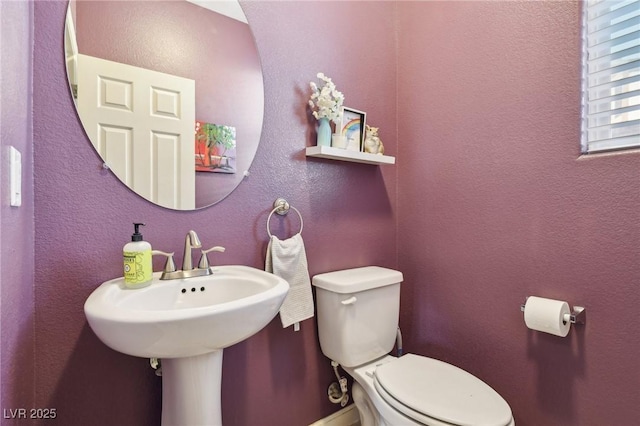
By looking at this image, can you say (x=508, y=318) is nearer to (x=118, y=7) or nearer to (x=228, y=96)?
(x=228, y=96)

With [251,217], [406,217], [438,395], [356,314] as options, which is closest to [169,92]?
[251,217]

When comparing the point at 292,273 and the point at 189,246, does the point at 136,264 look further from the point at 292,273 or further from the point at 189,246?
the point at 292,273

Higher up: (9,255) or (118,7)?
(118,7)

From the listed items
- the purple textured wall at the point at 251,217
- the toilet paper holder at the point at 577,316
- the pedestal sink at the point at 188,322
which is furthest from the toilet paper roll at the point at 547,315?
the pedestal sink at the point at 188,322

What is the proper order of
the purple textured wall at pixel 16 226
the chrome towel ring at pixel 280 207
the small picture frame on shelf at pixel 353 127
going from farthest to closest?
the small picture frame on shelf at pixel 353 127 → the chrome towel ring at pixel 280 207 → the purple textured wall at pixel 16 226

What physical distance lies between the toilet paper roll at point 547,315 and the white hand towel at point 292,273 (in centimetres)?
81

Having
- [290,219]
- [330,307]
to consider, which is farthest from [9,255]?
[330,307]

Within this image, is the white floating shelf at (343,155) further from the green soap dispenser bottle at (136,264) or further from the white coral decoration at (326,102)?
the green soap dispenser bottle at (136,264)

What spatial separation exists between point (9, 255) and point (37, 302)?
0.31 m

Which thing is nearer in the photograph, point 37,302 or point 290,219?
point 37,302

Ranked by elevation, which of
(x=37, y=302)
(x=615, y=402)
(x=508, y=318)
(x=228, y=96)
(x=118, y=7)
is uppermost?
(x=118, y=7)

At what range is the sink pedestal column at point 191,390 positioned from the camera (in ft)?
2.90

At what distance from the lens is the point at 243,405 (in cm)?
122

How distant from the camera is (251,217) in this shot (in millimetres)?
1240
